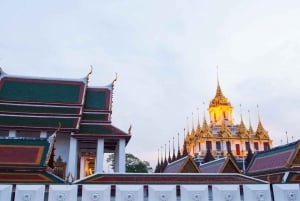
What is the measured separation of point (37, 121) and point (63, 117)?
1.80 metres

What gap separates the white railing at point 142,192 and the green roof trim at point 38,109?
40.7 feet

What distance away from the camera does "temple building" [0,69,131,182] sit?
2101cm

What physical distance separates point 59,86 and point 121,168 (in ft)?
29.0

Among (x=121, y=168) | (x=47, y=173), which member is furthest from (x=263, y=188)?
(x=121, y=168)

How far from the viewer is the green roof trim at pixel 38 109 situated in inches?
877

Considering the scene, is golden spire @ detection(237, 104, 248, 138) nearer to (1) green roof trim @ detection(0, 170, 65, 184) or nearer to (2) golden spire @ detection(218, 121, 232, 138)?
(2) golden spire @ detection(218, 121, 232, 138)

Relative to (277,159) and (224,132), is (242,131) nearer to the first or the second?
(224,132)

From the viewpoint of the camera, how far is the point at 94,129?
22.1 meters

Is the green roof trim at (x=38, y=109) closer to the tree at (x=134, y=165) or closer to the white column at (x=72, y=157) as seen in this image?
the white column at (x=72, y=157)

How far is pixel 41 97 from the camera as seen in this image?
936 inches

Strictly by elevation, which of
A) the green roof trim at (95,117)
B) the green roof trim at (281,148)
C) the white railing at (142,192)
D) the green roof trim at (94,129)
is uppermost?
the green roof trim at (95,117)

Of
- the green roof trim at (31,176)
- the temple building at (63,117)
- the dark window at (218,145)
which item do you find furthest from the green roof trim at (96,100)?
the dark window at (218,145)

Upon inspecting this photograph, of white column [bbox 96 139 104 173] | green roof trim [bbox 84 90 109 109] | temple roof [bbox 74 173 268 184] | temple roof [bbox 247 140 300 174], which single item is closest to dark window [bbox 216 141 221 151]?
temple roof [bbox 247 140 300 174]

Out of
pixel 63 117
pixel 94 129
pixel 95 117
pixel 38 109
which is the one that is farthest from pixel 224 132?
pixel 38 109
